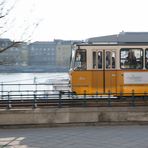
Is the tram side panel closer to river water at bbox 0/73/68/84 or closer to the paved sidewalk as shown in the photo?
the paved sidewalk

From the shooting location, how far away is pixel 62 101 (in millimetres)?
20844

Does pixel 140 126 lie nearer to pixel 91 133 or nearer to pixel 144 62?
pixel 91 133

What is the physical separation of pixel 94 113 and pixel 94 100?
253 cm

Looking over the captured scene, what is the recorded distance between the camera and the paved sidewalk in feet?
50.9

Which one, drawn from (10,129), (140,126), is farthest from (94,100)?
(10,129)

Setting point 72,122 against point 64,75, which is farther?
point 64,75

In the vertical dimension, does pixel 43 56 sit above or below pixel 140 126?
above

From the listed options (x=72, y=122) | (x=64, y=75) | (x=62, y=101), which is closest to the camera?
(x=72, y=122)

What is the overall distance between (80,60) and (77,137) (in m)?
7.78

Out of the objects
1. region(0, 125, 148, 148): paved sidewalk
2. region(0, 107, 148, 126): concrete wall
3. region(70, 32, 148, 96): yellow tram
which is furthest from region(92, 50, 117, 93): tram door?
region(0, 125, 148, 148): paved sidewalk

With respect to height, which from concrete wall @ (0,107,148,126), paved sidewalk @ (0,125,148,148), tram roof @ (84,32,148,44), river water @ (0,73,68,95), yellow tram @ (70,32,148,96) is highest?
tram roof @ (84,32,148,44)

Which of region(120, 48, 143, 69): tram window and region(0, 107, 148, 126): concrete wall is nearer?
region(0, 107, 148, 126): concrete wall

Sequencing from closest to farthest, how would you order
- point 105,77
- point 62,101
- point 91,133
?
point 91,133
point 62,101
point 105,77

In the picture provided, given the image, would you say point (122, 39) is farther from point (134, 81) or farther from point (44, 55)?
point (44, 55)
